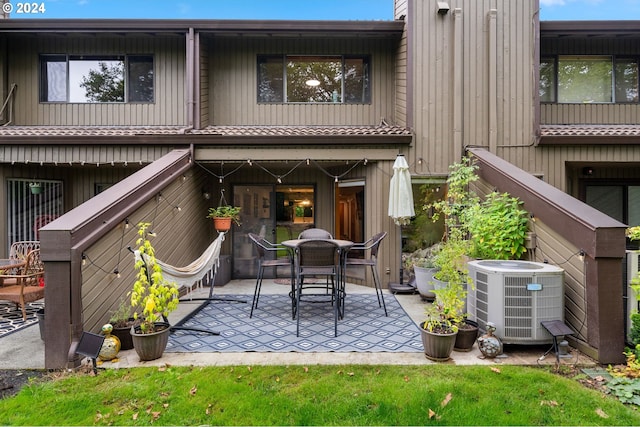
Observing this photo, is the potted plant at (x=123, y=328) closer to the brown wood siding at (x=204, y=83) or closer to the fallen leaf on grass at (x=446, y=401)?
the fallen leaf on grass at (x=446, y=401)

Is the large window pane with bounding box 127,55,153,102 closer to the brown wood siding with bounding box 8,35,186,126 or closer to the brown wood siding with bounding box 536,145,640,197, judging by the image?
the brown wood siding with bounding box 8,35,186,126

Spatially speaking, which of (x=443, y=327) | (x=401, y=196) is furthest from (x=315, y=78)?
(x=443, y=327)

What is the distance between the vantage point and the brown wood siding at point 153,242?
3586 mm

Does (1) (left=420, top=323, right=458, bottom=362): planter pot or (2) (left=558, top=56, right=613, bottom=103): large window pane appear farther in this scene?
(2) (left=558, top=56, right=613, bottom=103): large window pane

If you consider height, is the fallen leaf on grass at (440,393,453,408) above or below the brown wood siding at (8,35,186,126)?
below

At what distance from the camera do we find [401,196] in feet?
19.9

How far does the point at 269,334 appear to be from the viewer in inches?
160

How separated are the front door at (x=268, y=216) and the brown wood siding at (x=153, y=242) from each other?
2.41 feet

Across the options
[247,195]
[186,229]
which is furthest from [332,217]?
[186,229]

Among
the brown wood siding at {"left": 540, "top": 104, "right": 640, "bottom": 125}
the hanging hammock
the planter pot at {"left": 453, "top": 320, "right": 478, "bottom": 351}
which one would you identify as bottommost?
the planter pot at {"left": 453, "top": 320, "right": 478, "bottom": 351}

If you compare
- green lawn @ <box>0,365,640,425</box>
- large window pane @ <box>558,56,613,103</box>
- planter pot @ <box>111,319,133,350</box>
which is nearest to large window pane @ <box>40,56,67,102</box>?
planter pot @ <box>111,319,133,350</box>

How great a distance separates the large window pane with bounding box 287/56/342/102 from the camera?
7.89 metres

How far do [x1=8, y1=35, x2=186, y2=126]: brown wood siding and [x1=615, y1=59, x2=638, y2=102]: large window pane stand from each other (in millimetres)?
9706

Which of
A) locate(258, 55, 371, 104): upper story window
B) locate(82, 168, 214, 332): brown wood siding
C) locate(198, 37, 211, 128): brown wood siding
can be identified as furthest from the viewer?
locate(258, 55, 371, 104): upper story window
